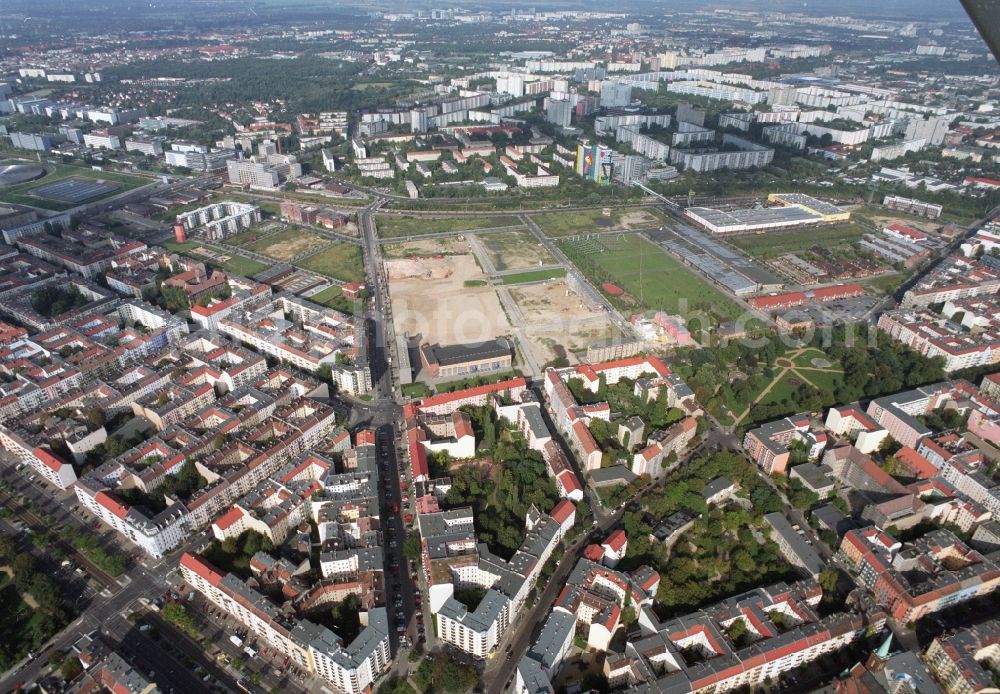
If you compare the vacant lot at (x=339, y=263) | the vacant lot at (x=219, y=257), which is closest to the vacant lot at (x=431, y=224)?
the vacant lot at (x=339, y=263)

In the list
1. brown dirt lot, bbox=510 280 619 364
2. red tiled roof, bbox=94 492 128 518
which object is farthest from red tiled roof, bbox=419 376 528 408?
red tiled roof, bbox=94 492 128 518

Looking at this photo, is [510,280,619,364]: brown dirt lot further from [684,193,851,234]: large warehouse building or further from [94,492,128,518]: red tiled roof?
[94,492,128,518]: red tiled roof

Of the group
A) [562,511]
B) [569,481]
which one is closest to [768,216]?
[569,481]

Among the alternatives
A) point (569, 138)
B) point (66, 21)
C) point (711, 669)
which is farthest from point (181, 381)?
point (66, 21)

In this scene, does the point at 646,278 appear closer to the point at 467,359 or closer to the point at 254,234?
the point at 467,359

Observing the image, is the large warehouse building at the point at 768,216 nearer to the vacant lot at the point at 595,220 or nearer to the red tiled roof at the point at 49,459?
the vacant lot at the point at 595,220

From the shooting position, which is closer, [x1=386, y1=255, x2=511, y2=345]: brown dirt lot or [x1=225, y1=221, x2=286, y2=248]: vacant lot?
[x1=386, y1=255, x2=511, y2=345]: brown dirt lot
